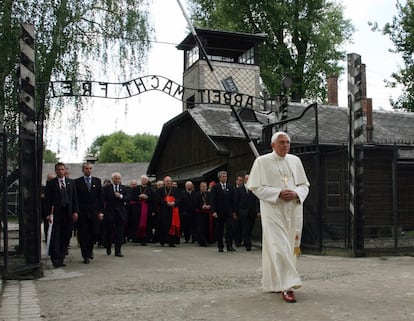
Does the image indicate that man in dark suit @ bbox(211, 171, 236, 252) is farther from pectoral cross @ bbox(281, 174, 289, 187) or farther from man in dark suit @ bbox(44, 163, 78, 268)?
pectoral cross @ bbox(281, 174, 289, 187)

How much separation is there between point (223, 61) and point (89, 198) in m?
19.2

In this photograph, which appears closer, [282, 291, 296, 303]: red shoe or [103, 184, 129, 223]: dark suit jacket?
[282, 291, 296, 303]: red shoe

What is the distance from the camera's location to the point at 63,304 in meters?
6.79

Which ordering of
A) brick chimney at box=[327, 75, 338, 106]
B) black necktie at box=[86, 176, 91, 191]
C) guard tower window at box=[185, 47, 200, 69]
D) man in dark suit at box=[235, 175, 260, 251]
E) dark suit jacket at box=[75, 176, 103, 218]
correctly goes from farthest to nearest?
brick chimney at box=[327, 75, 338, 106] < guard tower window at box=[185, 47, 200, 69] < man in dark suit at box=[235, 175, 260, 251] < black necktie at box=[86, 176, 91, 191] < dark suit jacket at box=[75, 176, 103, 218]

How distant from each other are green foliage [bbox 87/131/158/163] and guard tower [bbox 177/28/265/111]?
60.0 meters

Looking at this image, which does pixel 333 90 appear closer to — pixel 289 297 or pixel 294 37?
pixel 294 37

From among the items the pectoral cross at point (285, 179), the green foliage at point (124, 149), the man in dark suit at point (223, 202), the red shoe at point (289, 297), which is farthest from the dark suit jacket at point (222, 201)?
the green foliage at point (124, 149)

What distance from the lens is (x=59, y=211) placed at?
35.7 ft

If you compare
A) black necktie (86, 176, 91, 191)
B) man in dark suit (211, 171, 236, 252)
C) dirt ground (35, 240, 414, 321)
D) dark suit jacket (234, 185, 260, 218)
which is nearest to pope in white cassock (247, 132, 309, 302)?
dirt ground (35, 240, 414, 321)

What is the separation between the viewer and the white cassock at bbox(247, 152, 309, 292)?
A: 21.8 ft

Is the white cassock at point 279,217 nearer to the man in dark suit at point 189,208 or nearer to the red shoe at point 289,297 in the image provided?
the red shoe at point 289,297

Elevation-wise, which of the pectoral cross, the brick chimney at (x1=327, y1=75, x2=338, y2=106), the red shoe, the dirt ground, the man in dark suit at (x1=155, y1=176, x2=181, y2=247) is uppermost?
the brick chimney at (x1=327, y1=75, x2=338, y2=106)

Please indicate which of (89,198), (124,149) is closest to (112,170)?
(124,149)

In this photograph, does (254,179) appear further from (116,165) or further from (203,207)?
(116,165)
